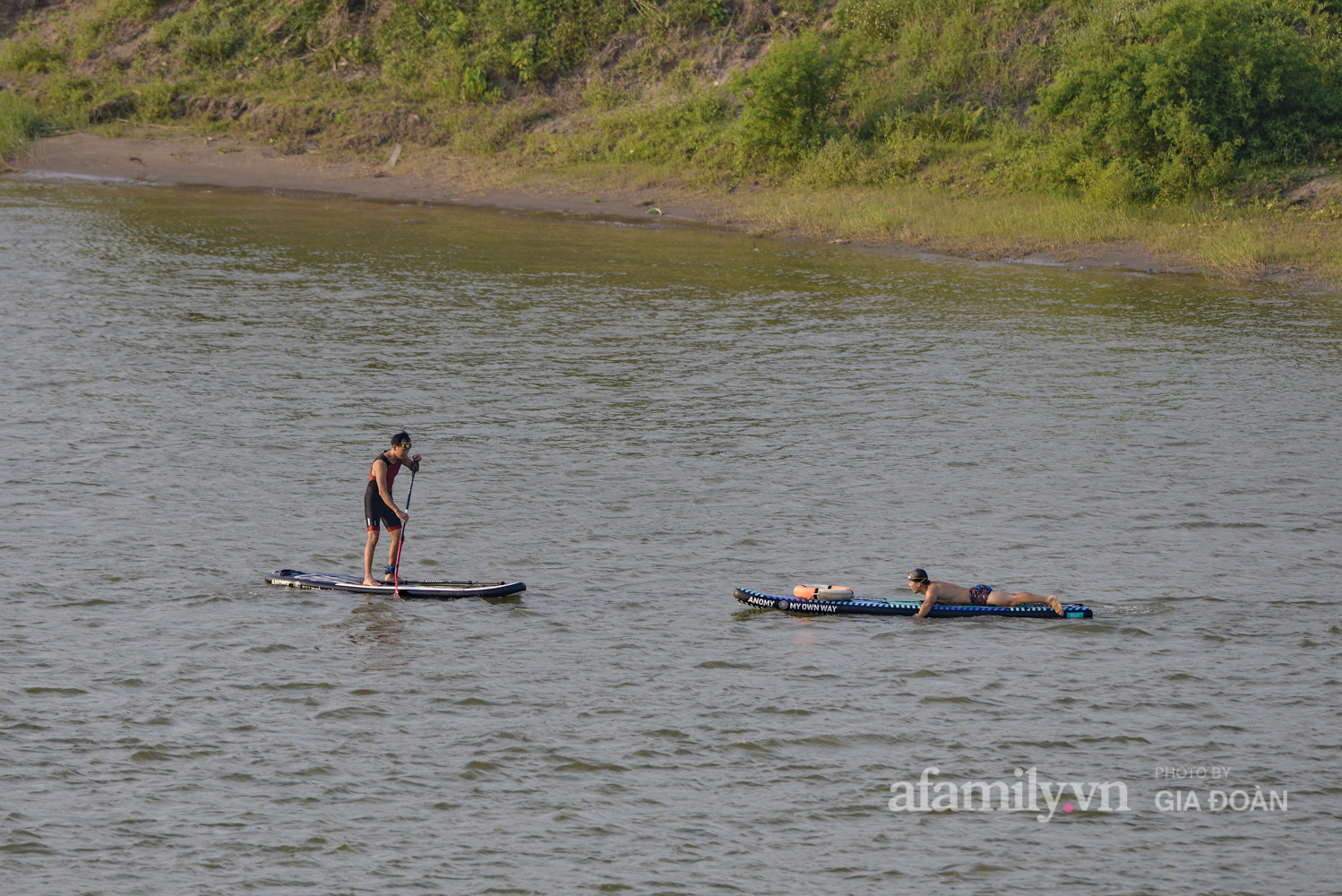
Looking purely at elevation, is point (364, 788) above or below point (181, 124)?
below

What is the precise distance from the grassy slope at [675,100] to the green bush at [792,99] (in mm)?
242

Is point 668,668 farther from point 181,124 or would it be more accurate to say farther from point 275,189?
point 181,124

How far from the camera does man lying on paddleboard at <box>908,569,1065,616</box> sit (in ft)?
53.2

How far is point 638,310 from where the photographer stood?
33.2 meters

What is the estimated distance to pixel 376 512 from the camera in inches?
664

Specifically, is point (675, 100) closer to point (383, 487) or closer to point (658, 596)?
point (383, 487)

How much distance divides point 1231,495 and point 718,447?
8.04 metres

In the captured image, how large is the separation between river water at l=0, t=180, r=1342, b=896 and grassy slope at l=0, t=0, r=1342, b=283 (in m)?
7.65

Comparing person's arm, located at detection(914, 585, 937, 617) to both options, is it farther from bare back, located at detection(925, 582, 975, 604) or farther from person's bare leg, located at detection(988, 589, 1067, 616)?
person's bare leg, located at detection(988, 589, 1067, 616)

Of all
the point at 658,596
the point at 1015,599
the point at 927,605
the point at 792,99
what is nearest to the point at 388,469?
the point at 658,596

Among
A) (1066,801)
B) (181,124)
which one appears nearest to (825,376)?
(1066,801)

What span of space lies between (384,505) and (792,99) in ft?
106

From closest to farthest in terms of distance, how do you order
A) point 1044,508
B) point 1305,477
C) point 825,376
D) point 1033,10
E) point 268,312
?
point 1044,508 < point 1305,477 < point 825,376 < point 268,312 < point 1033,10

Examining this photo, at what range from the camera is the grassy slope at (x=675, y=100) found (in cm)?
4003
